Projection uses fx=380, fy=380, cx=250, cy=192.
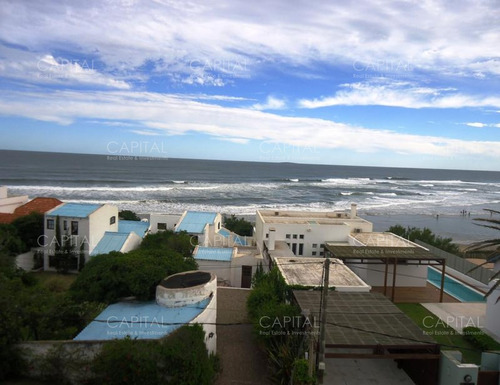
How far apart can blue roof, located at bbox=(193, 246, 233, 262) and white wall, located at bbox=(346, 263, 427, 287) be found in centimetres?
726

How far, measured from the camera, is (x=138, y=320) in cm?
1152

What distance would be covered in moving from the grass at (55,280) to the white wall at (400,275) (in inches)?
604

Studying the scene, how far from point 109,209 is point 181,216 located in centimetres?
529

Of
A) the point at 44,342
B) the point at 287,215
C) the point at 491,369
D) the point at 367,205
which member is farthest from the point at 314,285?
the point at 367,205

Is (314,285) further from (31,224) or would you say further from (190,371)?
(31,224)

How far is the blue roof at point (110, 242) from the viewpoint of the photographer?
2111 cm

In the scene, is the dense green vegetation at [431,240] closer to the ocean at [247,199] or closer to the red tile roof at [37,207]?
the ocean at [247,199]

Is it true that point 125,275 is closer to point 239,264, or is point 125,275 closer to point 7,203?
point 239,264

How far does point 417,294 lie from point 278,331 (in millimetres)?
11345

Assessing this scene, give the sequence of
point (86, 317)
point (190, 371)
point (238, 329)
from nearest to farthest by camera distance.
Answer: point (190, 371) → point (86, 317) → point (238, 329)

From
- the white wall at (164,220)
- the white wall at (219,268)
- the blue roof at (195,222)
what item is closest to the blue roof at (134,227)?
the white wall at (164,220)

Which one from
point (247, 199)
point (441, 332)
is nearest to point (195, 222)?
point (441, 332)

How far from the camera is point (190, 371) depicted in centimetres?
947

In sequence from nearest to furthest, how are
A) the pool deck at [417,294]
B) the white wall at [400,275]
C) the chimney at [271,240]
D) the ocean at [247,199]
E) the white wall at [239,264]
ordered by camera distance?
the pool deck at [417,294]
the white wall at [400,275]
the white wall at [239,264]
the chimney at [271,240]
the ocean at [247,199]
